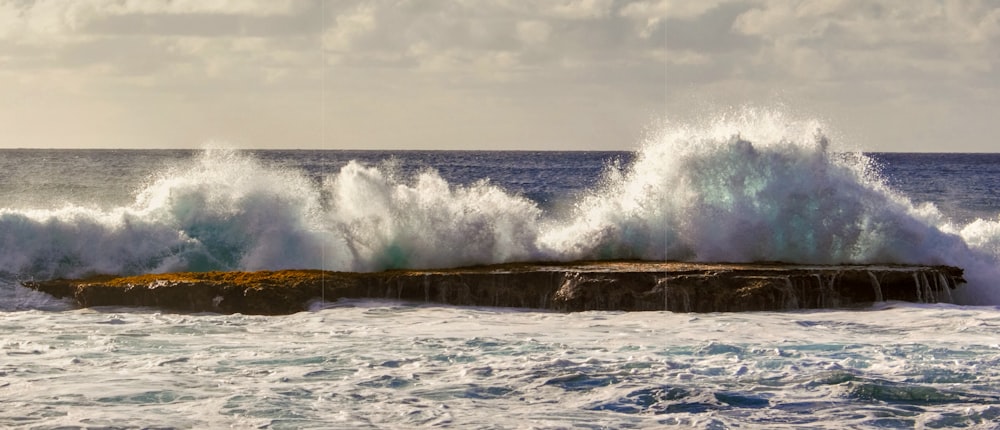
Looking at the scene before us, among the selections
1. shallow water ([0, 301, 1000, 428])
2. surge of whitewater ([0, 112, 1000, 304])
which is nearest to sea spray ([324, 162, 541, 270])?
surge of whitewater ([0, 112, 1000, 304])

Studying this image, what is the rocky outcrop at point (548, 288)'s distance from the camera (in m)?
14.5

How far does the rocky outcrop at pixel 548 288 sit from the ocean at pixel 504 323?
330mm

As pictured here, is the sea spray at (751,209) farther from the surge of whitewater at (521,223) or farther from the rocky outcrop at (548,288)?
the rocky outcrop at (548,288)

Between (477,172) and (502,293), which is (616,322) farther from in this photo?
(477,172)

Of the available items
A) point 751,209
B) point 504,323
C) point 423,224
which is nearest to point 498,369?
point 504,323

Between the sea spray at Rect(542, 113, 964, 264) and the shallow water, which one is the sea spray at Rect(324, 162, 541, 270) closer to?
the sea spray at Rect(542, 113, 964, 264)

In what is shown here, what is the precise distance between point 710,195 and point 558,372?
27.9 ft

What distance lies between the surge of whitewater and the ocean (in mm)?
35

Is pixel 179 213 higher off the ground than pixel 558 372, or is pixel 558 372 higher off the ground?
pixel 179 213

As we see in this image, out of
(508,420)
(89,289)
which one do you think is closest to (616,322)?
(508,420)

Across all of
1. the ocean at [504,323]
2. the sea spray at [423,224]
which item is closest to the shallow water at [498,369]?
the ocean at [504,323]

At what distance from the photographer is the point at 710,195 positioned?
61.0ft

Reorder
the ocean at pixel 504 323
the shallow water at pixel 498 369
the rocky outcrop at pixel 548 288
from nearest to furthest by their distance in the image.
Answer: the shallow water at pixel 498 369 < the ocean at pixel 504 323 < the rocky outcrop at pixel 548 288

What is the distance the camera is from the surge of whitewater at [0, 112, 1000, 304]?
17.4 m
